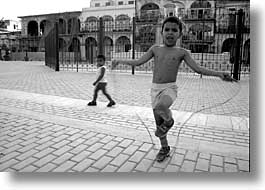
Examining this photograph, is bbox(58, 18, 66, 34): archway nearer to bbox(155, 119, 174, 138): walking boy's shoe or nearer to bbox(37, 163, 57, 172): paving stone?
bbox(37, 163, 57, 172): paving stone

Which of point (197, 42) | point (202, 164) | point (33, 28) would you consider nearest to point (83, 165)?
point (202, 164)

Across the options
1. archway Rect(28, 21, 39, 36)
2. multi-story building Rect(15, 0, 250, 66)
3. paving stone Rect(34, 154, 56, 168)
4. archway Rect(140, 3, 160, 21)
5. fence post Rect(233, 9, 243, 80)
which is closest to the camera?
paving stone Rect(34, 154, 56, 168)

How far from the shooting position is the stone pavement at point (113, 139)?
2.73 meters

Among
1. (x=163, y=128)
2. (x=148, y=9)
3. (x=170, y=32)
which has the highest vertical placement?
(x=148, y=9)

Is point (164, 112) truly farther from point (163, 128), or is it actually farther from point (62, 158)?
point (62, 158)

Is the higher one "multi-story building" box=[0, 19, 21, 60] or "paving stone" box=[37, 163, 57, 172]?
"multi-story building" box=[0, 19, 21, 60]

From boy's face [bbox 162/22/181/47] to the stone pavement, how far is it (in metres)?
1.46

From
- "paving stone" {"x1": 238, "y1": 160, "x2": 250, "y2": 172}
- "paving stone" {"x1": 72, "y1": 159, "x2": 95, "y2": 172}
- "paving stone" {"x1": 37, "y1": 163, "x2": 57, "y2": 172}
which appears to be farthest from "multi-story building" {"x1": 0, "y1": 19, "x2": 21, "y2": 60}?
"paving stone" {"x1": 238, "y1": 160, "x2": 250, "y2": 172}

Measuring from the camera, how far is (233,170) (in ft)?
8.65

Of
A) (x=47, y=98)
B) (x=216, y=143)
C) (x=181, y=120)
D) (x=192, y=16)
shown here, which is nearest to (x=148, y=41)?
(x=192, y=16)

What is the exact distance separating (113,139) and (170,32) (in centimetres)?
185

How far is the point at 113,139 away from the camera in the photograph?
11.5 ft

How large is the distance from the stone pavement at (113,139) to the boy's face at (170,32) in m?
1.46

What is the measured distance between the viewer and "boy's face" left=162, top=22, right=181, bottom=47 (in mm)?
2520
